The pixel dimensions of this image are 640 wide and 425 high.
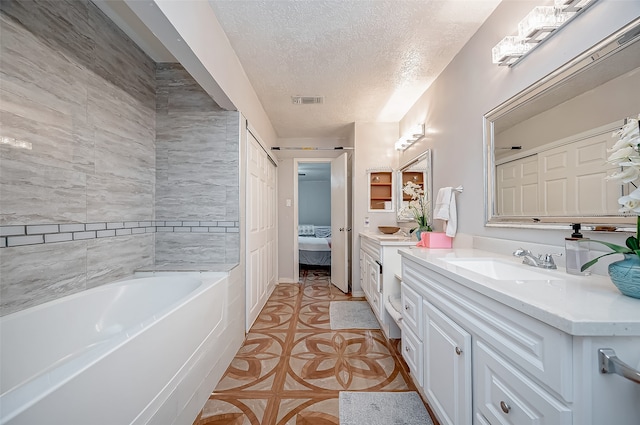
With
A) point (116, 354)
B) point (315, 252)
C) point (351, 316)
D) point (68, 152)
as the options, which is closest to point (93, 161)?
point (68, 152)

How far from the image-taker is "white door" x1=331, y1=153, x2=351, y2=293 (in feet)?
12.2

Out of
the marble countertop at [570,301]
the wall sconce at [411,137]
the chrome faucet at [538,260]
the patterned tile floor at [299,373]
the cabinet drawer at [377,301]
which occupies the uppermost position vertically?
the wall sconce at [411,137]

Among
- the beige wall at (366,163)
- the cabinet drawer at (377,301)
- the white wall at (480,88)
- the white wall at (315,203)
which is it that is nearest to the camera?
the white wall at (480,88)

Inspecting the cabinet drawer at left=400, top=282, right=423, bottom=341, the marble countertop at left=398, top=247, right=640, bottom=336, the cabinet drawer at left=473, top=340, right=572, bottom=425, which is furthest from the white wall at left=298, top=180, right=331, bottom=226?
the cabinet drawer at left=473, top=340, right=572, bottom=425

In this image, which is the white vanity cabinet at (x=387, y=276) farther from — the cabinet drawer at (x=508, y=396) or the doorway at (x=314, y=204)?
the doorway at (x=314, y=204)

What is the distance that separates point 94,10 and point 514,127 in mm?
2631

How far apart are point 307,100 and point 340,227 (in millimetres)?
1802

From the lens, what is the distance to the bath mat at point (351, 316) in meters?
2.64

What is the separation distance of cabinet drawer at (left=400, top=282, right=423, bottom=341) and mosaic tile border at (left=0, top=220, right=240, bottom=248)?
1411 millimetres

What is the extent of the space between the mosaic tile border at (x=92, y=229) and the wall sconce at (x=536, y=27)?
211 centimetres

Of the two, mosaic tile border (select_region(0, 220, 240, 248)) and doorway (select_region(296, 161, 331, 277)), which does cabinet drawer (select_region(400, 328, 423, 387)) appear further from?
doorway (select_region(296, 161, 331, 277))

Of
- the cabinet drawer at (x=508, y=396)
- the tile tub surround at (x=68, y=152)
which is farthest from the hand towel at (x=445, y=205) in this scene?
the tile tub surround at (x=68, y=152)

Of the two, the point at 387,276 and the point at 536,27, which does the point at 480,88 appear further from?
the point at 387,276

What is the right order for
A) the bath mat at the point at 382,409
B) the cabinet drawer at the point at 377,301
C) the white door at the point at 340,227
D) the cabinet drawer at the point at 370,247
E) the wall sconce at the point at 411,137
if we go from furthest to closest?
the white door at the point at 340,227, the wall sconce at the point at 411,137, the cabinet drawer at the point at 370,247, the cabinet drawer at the point at 377,301, the bath mat at the point at 382,409
